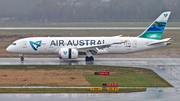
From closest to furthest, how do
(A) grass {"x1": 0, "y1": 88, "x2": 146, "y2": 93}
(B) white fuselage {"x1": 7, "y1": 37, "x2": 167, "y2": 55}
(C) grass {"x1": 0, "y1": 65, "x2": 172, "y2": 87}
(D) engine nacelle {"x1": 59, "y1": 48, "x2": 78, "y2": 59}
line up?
(A) grass {"x1": 0, "y1": 88, "x2": 146, "y2": 93}
(C) grass {"x1": 0, "y1": 65, "x2": 172, "y2": 87}
(D) engine nacelle {"x1": 59, "y1": 48, "x2": 78, "y2": 59}
(B) white fuselage {"x1": 7, "y1": 37, "x2": 167, "y2": 55}

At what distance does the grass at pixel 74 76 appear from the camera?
29.4 m

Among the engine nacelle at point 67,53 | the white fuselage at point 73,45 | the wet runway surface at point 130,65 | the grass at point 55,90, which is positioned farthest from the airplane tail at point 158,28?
the grass at point 55,90

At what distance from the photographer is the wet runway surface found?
2384 centimetres

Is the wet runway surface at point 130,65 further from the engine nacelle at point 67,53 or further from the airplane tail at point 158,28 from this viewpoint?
the airplane tail at point 158,28

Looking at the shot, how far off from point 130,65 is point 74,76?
10275mm

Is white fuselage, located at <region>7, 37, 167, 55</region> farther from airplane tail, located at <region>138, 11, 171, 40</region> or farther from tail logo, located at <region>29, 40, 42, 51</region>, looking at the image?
airplane tail, located at <region>138, 11, 171, 40</region>

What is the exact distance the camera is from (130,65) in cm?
4006

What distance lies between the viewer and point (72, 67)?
126 ft

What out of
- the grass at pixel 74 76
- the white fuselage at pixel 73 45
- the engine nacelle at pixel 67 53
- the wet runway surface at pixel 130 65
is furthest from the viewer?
the white fuselage at pixel 73 45

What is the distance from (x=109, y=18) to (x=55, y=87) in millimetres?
108147

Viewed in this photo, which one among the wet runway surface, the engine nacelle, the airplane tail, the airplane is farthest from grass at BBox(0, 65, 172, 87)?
the airplane tail

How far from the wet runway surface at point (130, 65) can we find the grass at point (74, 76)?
177 centimetres

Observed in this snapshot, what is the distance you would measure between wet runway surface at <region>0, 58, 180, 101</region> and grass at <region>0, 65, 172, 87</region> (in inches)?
69.8

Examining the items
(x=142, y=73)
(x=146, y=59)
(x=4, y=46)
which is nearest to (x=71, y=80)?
(x=142, y=73)
